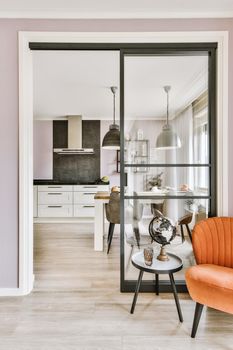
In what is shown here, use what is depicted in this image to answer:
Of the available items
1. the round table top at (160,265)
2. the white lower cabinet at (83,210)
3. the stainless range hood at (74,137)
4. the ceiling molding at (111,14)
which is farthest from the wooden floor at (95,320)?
the stainless range hood at (74,137)

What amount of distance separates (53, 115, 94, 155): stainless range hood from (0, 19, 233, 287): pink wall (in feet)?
12.3

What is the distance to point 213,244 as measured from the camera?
215 centimetres

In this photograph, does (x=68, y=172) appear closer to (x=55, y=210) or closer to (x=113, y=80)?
(x=55, y=210)

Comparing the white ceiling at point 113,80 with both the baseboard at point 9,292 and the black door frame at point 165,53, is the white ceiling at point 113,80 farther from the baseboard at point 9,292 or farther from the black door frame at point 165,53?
the baseboard at point 9,292

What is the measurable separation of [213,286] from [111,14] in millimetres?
2459

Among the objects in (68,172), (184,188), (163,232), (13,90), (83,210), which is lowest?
(83,210)

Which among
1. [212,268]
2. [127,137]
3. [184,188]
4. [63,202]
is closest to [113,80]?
[127,137]

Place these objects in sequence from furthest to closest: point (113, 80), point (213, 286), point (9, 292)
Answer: point (113, 80), point (9, 292), point (213, 286)

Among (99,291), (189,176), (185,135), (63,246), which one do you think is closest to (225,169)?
(189,176)

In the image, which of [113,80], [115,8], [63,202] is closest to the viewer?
[115,8]

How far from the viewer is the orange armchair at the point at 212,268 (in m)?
1.75

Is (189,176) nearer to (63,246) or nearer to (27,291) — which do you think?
(27,291)

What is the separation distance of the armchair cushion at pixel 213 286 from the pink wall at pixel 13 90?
2.48ft

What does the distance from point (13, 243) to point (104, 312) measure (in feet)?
3.47
